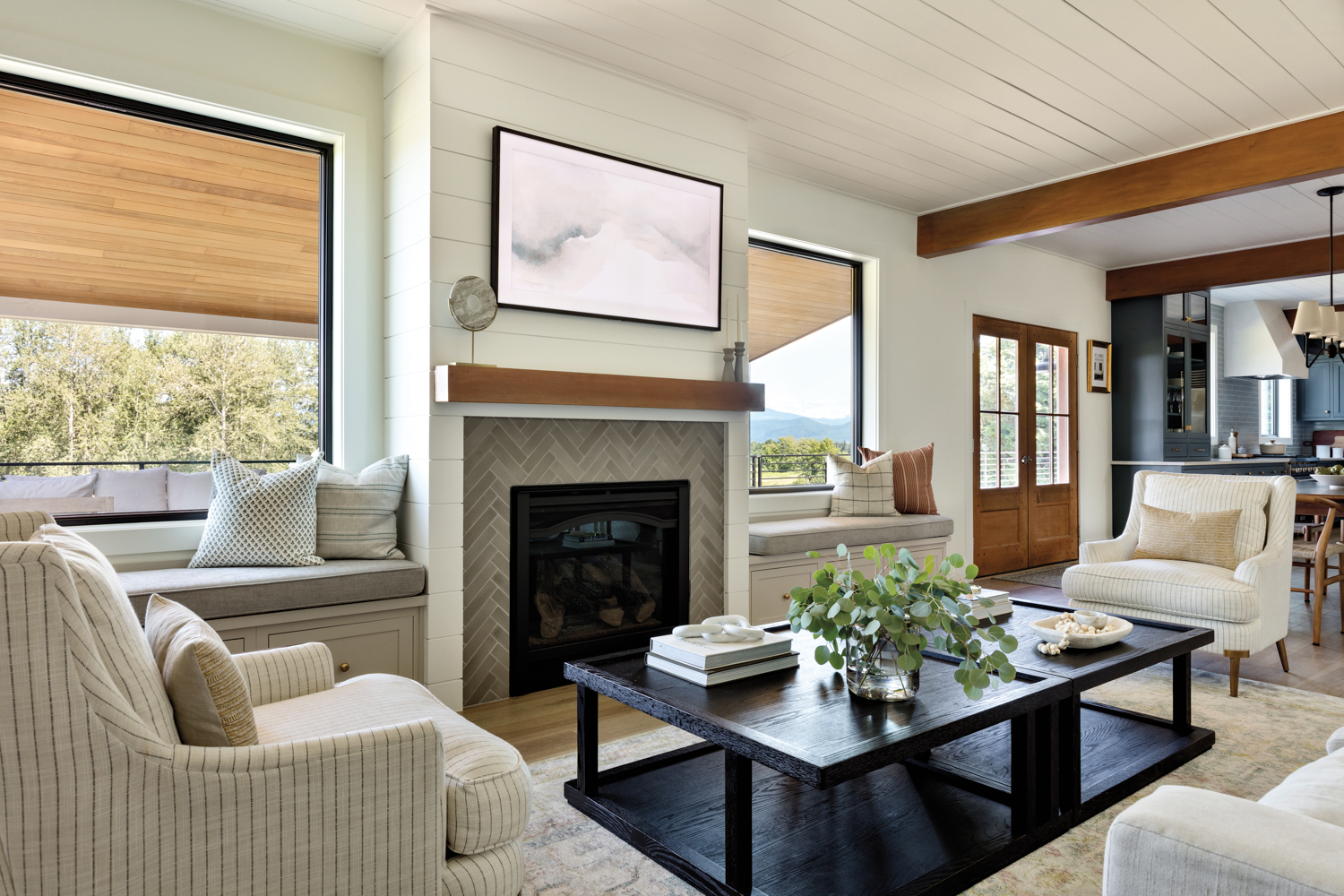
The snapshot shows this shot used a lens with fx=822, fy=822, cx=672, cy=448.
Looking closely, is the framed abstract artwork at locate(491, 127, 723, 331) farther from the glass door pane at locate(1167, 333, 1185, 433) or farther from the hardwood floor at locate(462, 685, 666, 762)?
the glass door pane at locate(1167, 333, 1185, 433)

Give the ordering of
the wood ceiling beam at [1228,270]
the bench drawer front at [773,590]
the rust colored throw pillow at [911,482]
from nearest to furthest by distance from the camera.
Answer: the bench drawer front at [773,590] < the rust colored throw pillow at [911,482] < the wood ceiling beam at [1228,270]

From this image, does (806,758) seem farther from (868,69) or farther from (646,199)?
(868,69)

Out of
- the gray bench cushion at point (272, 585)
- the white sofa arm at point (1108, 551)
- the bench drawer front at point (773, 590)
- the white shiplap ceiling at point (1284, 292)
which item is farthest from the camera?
the white shiplap ceiling at point (1284, 292)

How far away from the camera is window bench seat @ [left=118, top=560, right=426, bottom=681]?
2654 millimetres

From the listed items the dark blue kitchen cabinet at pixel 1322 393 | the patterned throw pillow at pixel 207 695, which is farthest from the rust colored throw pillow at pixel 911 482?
the dark blue kitchen cabinet at pixel 1322 393

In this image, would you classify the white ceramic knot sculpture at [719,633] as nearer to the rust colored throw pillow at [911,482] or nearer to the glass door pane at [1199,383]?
the rust colored throw pillow at [911,482]

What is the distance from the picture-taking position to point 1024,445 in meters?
6.66

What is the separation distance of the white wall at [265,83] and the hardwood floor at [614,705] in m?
1.21

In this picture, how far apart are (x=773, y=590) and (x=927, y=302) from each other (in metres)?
2.63

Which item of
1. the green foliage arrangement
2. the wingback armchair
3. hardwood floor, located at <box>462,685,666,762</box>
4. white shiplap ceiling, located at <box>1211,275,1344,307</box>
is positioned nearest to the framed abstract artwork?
hardwood floor, located at <box>462,685,666,762</box>

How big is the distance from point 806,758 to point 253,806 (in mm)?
961

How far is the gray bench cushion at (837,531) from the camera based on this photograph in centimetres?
427

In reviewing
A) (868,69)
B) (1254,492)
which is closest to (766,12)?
(868,69)

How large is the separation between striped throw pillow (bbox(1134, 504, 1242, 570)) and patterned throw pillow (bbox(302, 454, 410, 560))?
131 inches
